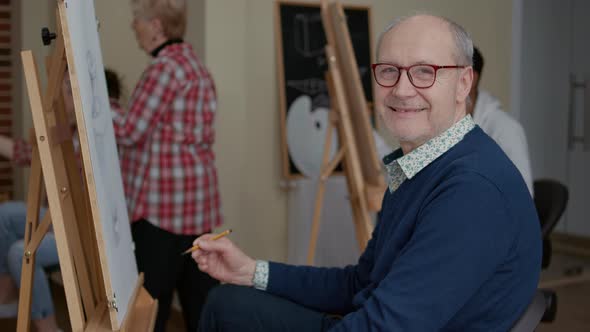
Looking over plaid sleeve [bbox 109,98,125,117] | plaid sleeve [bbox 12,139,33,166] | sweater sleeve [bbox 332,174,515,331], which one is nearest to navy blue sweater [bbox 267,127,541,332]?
sweater sleeve [bbox 332,174,515,331]

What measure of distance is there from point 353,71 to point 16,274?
1426 millimetres

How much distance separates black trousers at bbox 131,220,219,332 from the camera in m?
2.54

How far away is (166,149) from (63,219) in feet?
4.02

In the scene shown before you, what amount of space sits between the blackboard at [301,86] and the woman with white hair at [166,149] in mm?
1381

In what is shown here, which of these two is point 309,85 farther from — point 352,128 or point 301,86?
point 352,128

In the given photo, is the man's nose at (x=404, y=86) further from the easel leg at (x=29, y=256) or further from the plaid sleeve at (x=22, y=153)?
the plaid sleeve at (x=22, y=153)

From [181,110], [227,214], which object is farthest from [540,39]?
[181,110]

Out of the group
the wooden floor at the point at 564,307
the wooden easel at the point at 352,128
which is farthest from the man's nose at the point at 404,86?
the wooden floor at the point at 564,307

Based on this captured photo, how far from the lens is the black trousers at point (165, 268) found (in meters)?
2.54

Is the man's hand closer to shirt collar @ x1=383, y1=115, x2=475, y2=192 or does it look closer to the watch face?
shirt collar @ x1=383, y1=115, x2=475, y2=192

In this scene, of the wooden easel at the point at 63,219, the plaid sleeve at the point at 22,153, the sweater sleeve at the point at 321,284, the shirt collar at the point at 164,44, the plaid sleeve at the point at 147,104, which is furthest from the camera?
the shirt collar at the point at 164,44

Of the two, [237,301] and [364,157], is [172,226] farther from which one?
[237,301]

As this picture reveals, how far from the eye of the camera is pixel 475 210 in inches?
48.9

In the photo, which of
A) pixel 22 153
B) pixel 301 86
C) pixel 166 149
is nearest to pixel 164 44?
pixel 166 149
